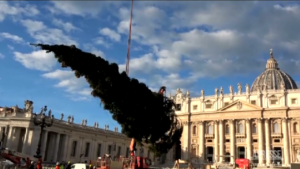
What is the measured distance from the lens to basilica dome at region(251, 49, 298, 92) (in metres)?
74.1

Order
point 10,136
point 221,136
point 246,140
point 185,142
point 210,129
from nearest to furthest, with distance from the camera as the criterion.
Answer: point 10,136
point 246,140
point 221,136
point 210,129
point 185,142

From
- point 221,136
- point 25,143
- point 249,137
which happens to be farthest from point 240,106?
point 25,143

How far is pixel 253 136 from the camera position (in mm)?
59688

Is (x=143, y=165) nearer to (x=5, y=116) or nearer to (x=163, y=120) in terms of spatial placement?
(x=163, y=120)

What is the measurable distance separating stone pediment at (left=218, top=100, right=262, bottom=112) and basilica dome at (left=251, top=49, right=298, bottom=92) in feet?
47.2

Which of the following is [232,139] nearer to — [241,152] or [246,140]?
[246,140]

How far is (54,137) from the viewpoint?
49.7 m

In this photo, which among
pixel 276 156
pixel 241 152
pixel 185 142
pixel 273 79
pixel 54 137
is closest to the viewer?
pixel 54 137

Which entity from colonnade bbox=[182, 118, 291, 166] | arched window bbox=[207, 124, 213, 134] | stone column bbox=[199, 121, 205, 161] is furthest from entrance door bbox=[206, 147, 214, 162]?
arched window bbox=[207, 124, 213, 134]

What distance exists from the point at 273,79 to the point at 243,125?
20.7m

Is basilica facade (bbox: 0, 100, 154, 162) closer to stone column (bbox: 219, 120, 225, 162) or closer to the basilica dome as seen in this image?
stone column (bbox: 219, 120, 225, 162)

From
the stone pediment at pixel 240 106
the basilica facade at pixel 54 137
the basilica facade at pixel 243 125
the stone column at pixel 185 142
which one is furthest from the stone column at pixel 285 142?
the basilica facade at pixel 54 137

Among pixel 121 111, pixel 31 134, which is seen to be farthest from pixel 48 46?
pixel 31 134

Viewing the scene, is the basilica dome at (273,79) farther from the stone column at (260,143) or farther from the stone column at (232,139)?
the stone column at (260,143)
